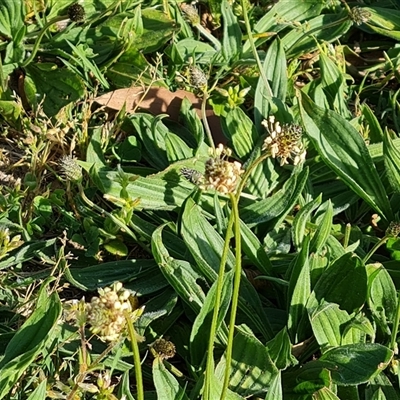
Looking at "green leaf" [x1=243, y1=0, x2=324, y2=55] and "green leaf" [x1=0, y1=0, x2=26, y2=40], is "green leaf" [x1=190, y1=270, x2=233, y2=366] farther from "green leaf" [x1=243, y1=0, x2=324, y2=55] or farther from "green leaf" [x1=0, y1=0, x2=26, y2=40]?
"green leaf" [x1=0, y1=0, x2=26, y2=40]

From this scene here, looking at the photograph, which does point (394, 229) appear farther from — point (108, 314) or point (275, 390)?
point (108, 314)

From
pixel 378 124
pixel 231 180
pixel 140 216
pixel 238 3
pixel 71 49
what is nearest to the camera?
pixel 231 180

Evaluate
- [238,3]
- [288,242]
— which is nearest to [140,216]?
[288,242]

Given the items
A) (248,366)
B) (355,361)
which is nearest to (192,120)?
(248,366)

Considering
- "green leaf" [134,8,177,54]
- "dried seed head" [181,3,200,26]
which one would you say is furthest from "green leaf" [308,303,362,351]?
"dried seed head" [181,3,200,26]

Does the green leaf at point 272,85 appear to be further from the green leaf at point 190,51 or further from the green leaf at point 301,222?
the green leaf at point 301,222

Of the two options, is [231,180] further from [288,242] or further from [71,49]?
[71,49]
